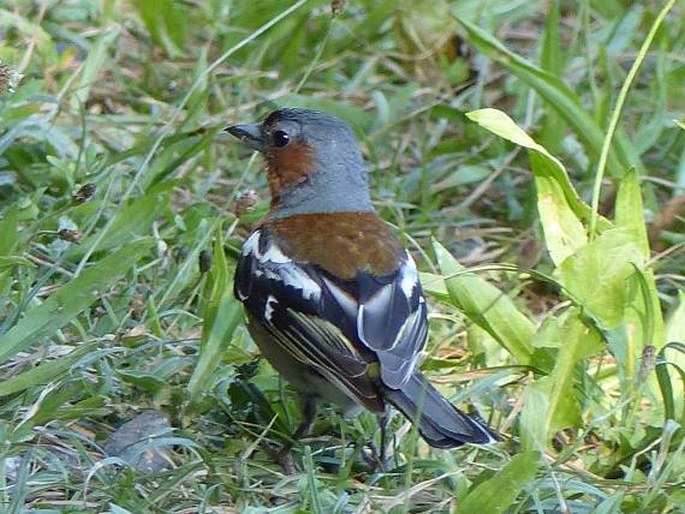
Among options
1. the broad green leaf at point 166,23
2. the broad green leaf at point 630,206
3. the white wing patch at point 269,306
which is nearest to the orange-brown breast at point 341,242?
the white wing patch at point 269,306

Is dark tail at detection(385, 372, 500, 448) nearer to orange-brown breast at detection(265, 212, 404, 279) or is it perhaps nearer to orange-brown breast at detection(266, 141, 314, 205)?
orange-brown breast at detection(265, 212, 404, 279)

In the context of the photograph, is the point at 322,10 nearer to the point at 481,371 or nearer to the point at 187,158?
the point at 187,158

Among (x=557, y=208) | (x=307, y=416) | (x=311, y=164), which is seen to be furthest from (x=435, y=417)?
(x=311, y=164)

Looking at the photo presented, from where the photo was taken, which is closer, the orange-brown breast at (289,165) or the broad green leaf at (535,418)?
the broad green leaf at (535,418)

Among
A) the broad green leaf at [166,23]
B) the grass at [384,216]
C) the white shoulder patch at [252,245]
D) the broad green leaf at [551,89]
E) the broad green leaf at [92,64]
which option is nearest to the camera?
→ the grass at [384,216]

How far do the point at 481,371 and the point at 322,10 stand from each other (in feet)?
9.04

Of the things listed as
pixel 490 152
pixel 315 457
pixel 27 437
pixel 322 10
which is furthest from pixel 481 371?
pixel 322 10

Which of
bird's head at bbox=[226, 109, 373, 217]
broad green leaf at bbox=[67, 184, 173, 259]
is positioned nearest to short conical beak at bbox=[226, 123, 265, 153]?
bird's head at bbox=[226, 109, 373, 217]

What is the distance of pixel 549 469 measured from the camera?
3.43m

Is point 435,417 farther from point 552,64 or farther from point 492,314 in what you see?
point 552,64

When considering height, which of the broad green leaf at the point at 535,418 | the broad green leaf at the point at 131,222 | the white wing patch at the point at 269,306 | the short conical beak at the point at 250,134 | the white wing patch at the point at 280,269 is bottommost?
the broad green leaf at the point at 535,418

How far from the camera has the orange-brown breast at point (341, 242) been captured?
387 centimetres

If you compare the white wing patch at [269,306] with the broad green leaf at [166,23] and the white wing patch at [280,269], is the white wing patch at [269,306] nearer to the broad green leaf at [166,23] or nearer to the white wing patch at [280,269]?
the white wing patch at [280,269]

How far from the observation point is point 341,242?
398 centimetres
